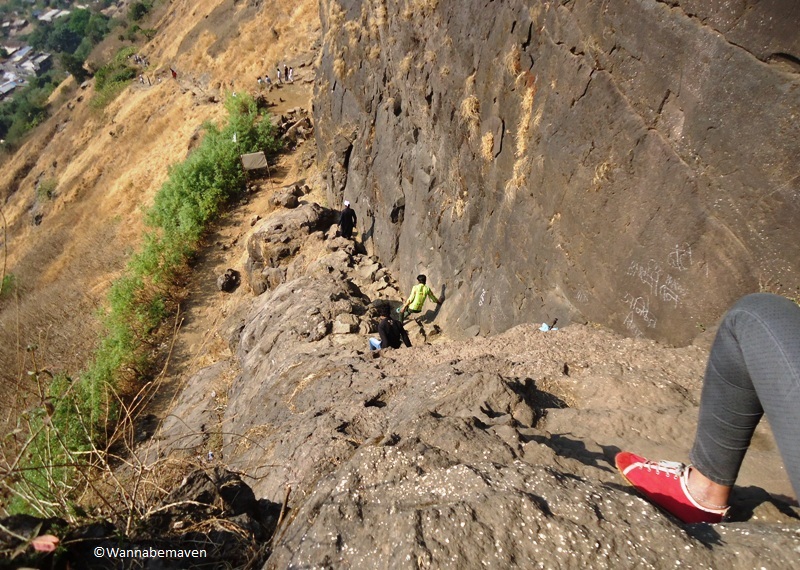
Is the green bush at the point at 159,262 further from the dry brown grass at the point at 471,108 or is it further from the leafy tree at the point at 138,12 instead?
the leafy tree at the point at 138,12

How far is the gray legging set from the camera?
178 centimetres

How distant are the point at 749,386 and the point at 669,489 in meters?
0.81

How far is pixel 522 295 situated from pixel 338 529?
→ 567 cm

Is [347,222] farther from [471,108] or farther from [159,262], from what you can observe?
[159,262]

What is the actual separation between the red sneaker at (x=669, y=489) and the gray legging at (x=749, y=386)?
0.18 metres

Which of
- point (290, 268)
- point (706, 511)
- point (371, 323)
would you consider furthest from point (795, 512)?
point (290, 268)

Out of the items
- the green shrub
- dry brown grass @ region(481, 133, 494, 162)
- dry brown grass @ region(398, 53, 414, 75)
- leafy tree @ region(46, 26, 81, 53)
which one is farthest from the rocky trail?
leafy tree @ region(46, 26, 81, 53)

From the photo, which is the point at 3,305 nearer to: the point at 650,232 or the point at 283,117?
the point at 283,117

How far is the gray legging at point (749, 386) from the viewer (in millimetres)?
1775

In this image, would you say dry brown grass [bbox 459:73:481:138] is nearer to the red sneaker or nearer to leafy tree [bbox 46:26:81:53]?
the red sneaker

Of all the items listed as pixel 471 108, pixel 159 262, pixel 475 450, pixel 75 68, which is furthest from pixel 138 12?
pixel 475 450

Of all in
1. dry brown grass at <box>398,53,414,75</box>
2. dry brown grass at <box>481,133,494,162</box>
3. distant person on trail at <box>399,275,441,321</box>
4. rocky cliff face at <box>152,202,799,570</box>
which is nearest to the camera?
rocky cliff face at <box>152,202,799,570</box>

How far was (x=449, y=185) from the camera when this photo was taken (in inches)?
386

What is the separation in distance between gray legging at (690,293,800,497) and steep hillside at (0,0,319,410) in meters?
13.5
